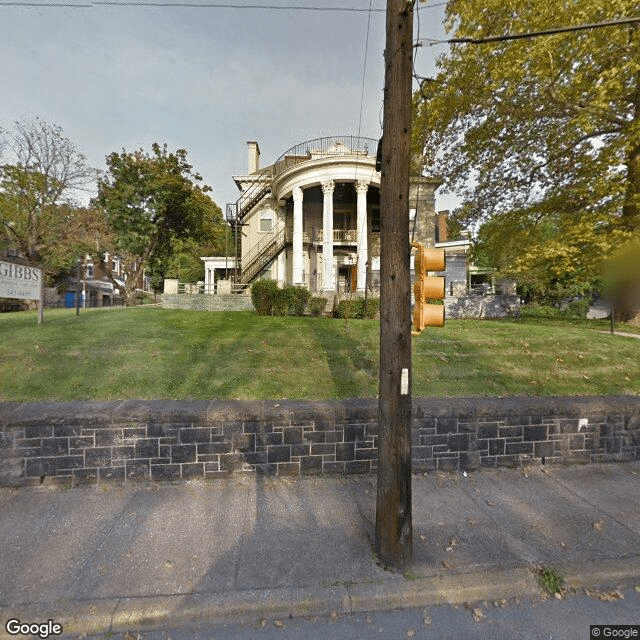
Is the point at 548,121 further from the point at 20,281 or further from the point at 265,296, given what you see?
the point at 20,281

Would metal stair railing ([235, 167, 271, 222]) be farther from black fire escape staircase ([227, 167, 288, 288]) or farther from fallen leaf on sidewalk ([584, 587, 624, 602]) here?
fallen leaf on sidewalk ([584, 587, 624, 602])

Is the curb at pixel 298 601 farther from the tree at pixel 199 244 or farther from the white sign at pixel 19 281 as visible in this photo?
the tree at pixel 199 244

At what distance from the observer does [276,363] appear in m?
5.93

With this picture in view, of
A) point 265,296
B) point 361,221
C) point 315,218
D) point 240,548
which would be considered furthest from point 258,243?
point 240,548

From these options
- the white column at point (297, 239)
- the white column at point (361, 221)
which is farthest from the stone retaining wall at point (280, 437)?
the white column at point (297, 239)

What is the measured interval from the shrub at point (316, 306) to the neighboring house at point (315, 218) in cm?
431

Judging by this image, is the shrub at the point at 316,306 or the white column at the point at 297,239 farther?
the white column at the point at 297,239

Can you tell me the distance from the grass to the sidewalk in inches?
57.1

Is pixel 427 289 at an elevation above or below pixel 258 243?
below

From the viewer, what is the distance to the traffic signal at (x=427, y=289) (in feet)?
8.82

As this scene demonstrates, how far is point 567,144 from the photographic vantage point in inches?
439

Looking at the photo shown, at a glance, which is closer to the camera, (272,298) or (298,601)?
(298,601)

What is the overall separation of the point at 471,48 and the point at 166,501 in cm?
1331

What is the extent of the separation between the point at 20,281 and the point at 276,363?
601 centimetres
